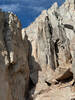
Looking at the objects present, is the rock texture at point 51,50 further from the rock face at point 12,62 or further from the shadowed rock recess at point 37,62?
the rock face at point 12,62

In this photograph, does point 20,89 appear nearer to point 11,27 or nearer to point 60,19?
point 11,27

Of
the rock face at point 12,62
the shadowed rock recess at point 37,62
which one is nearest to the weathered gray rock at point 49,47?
the shadowed rock recess at point 37,62

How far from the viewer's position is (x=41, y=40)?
19.6m

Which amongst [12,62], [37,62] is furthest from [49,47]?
[12,62]

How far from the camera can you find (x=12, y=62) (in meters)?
14.6

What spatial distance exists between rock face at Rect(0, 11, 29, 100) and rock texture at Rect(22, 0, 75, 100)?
1457mm

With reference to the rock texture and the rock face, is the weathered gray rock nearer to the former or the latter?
the rock texture

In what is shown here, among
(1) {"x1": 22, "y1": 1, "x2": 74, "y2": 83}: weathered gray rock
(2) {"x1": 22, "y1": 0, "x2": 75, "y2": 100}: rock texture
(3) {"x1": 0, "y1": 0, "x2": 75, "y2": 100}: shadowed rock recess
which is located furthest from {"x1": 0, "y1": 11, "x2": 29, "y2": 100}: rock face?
(1) {"x1": 22, "y1": 1, "x2": 74, "y2": 83}: weathered gray rock

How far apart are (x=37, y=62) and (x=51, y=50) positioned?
1892mm

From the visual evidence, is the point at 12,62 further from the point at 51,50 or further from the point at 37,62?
the point at 51,50

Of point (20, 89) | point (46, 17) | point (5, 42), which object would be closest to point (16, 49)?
point (5, 42)

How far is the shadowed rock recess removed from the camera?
14.3 meters

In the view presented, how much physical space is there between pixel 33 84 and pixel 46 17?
Result: 27.3 ft

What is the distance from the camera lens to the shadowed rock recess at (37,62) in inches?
563
